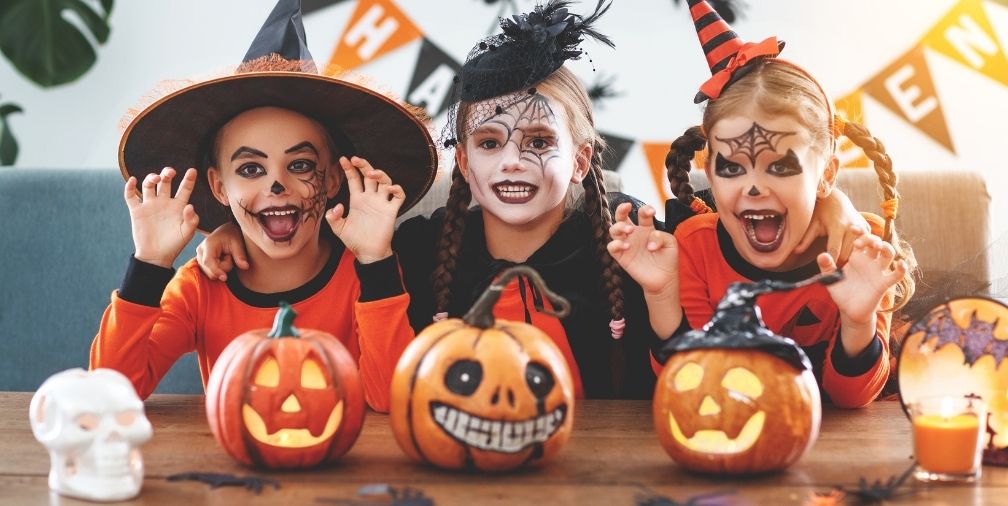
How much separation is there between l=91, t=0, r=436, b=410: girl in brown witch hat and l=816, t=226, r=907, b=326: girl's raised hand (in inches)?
28.3

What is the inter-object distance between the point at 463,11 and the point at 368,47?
35cm

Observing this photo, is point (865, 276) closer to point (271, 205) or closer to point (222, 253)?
point (271, 205)

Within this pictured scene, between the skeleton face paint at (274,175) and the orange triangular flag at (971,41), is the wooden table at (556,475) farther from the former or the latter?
the orange triangular flag at (971,41)

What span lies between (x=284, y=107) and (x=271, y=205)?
0.19 m

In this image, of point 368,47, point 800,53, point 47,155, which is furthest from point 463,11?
point 47,155

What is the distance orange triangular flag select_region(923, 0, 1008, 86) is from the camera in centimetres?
347

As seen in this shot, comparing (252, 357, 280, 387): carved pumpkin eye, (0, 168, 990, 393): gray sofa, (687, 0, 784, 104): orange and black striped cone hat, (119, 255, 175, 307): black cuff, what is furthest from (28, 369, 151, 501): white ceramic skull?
(0, 168, 990, 393): gray sofa

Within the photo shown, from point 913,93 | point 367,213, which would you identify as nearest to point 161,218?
point 367,213

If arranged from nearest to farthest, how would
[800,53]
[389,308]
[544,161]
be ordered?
[389,308]
[544,161]
[800,53]

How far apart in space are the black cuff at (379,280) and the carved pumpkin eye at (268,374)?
0.53m

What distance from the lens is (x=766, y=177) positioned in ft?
5.65

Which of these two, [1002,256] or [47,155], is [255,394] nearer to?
[1002,256]

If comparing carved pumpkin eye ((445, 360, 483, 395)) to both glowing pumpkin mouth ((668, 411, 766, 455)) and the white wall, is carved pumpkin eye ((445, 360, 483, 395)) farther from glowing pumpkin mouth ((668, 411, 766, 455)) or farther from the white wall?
the white wall

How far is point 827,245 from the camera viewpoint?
1816 mm
